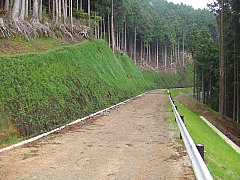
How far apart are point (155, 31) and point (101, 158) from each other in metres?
65.1

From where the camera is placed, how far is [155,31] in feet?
221

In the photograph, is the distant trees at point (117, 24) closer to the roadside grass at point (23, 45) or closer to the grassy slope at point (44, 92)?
the roadside grass at point (23, 45)

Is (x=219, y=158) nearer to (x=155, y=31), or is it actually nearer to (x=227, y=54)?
(x=227, y=54)

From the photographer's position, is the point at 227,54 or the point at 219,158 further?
the point at 227,54

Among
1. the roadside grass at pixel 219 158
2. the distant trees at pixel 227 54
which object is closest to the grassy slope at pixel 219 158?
the roadside grass at pixel 219 158

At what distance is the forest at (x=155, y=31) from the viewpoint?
18859mm

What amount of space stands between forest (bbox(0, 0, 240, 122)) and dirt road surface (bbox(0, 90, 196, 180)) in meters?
10.5

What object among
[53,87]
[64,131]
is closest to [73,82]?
[53,87]

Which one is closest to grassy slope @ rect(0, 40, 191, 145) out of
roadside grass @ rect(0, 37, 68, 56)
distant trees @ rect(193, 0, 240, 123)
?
roadside grass @ rect(0, 37, 68, 56)

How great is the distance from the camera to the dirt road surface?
4.57m

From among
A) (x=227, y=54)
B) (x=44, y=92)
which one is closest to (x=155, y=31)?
(x=227, y=54)

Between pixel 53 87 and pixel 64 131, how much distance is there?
109 inches

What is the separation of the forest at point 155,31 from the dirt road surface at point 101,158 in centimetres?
1051

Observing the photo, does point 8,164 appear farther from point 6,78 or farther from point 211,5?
point 211,5
